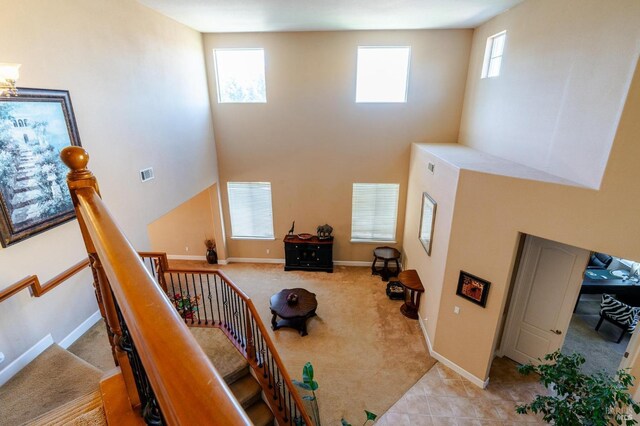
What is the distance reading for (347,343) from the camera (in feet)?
17.9

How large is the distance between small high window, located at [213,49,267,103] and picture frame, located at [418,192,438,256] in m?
4.31

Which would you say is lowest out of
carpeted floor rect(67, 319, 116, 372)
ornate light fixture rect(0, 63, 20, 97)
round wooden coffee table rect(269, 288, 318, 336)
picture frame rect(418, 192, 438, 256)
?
round wooden coffee table rect(269, 288, 318, 336)

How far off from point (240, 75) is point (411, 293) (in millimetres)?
6153

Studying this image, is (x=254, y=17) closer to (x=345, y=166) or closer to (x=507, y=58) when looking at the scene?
(x=345, y=166)

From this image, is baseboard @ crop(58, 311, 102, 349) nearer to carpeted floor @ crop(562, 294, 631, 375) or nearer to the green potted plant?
the green potted plant

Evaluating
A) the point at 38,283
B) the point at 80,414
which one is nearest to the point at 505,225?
the point at 80,414

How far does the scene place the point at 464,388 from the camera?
4527mm

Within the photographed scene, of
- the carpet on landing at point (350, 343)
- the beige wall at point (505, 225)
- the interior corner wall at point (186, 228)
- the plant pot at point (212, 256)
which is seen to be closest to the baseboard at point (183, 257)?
the interior corner wall at point (186, 228)

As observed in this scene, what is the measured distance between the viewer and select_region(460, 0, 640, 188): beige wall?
10.1ft

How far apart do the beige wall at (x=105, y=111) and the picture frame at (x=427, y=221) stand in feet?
15.2

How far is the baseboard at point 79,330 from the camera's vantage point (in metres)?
3.38

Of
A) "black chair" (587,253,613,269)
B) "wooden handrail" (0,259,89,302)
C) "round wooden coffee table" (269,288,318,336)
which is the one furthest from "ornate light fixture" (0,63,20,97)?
"black chair" (587,253,613,269)

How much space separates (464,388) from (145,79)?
6.72m

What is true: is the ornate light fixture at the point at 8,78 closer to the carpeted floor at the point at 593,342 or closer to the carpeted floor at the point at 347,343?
the carpeted floor at the point at 347,343
